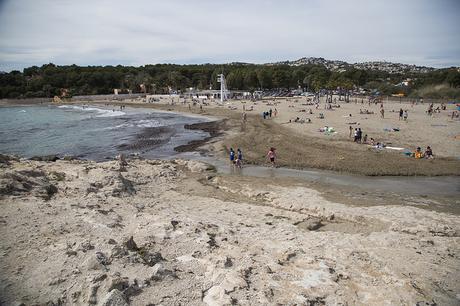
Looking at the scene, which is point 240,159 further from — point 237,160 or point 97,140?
point 97,140

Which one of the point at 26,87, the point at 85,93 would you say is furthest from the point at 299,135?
the point at 26,87

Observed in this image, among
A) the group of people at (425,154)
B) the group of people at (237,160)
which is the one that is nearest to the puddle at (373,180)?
the group of people at (237,160)

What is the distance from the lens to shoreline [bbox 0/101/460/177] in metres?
19.6

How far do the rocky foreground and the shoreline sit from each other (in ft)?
22.6

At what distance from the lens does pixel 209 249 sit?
868cm

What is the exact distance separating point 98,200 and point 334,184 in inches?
485

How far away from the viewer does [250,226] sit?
1122 centimetres

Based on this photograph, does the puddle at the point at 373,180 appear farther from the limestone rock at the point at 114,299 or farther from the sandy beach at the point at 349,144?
the limestone rock at the point at 114,299

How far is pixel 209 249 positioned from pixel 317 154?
16811 millimetres

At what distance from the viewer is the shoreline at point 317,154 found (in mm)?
19609

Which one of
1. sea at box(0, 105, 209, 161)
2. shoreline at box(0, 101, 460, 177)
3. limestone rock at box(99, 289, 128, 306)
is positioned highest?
A: limestone rock at box(99, 289, 128, 306)

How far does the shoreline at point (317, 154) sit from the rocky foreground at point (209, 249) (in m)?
6.89

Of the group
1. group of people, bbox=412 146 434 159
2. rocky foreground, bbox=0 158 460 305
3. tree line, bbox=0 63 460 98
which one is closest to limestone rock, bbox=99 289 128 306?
rocky foreground, bbox=0 158 460 305

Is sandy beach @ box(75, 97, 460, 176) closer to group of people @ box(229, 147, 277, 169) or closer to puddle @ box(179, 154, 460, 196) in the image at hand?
group of people @ box(229, 147, 277, 169)
